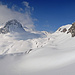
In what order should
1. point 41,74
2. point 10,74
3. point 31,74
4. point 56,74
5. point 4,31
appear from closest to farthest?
point 56,74 → point 41,74 → point 31,74 → point 10,74 → point 4,31

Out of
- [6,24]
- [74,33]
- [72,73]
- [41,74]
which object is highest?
[6,24]

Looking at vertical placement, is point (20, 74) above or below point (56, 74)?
above

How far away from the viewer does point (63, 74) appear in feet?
16.3

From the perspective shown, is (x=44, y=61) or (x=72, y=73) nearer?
(x=72, y=73)

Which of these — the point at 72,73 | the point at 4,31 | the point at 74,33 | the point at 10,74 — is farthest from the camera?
the point at 4,31

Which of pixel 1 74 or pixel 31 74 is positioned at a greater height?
pixel 1 74

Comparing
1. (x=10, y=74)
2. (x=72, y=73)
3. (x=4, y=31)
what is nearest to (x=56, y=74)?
(x=72, y=73)

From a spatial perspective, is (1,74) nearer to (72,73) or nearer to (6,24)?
(72,73)

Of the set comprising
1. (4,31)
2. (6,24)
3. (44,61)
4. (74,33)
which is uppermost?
(6,24)

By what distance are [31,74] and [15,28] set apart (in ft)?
555

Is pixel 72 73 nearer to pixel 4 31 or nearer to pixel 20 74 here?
pixel 20 74

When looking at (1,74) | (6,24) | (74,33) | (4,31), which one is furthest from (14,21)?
(1,74)

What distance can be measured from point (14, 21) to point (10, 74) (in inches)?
7439

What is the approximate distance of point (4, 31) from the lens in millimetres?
158250
